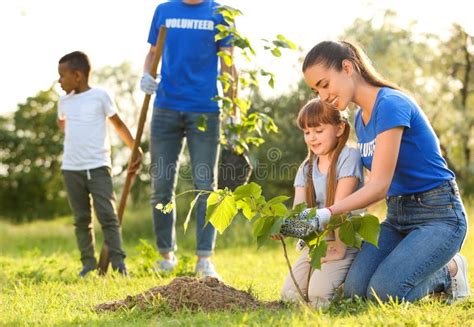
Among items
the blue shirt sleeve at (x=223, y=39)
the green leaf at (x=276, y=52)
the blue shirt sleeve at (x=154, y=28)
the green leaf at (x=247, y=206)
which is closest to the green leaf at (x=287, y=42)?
the green leaf at (x=276, y=52)

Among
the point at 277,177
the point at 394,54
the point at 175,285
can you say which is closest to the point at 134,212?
the point at 277,177

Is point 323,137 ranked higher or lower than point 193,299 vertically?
higher

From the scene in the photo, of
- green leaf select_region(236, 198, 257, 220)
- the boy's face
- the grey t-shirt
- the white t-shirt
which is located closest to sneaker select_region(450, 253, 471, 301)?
the grey t-shirt

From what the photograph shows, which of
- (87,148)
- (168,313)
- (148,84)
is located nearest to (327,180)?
(168,313)

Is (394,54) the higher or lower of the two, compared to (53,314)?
higher

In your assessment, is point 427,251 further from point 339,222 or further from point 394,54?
point 394,54

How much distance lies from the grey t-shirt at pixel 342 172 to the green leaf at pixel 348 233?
50cm

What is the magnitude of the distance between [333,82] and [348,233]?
70cm

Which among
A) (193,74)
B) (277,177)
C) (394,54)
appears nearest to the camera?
(193,74)

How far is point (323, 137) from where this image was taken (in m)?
3.54

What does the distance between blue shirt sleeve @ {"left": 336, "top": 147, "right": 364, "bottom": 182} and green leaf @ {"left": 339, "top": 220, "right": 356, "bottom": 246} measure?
19.8 inches

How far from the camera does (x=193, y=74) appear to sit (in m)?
4.92

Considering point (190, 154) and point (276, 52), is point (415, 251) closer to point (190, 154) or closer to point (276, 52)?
point (276, 52)

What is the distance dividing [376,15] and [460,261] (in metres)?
10.5
